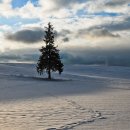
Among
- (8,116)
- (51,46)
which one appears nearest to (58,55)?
(51,46)

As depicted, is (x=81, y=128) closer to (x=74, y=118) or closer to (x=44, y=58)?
(x=74, y=118)

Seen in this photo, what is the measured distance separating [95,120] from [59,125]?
191 cm

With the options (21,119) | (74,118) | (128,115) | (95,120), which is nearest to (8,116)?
(21,119)

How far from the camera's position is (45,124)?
13.3m

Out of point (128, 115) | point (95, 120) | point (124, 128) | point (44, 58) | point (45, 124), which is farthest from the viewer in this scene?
point (44, 58)

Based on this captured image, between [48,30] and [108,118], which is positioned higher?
[48,30]

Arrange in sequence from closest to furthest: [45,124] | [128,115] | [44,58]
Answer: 1. [45,124]
2. [128,115]
3. [44,58]

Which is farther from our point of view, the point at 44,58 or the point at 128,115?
the point at 44,58

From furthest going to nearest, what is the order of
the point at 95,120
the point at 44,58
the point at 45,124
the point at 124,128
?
the point at 44,58
the point at 95,120
the point at 45,124
the point at 124,128

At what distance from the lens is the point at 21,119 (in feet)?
49.0

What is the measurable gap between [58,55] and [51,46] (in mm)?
2196

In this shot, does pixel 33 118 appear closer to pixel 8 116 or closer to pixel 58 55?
pixel 8 116

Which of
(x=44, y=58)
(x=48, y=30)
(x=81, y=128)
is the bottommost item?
(x=81, y=128)

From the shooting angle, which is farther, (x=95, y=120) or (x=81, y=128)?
(x=95, y=120)
